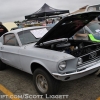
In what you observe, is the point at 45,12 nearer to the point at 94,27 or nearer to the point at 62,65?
the point at 94,27

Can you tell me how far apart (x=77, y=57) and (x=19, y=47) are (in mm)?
1629

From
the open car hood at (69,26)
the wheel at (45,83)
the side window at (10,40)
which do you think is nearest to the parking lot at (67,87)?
the wheel at (45,83)

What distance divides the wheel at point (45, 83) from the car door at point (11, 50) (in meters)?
0.85

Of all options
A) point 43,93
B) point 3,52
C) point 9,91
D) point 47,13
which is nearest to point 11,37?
point 3,52


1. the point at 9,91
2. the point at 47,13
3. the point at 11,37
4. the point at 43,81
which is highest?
the point at 47,13

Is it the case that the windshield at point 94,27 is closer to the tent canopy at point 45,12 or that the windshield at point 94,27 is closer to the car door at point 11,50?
the car door at point 11,50

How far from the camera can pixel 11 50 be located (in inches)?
171

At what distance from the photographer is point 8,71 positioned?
5.50m

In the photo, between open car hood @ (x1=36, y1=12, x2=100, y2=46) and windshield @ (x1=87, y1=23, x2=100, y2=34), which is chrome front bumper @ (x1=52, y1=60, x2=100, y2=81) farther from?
windshield @ (x1=87, y1=23, x2=100, y2=34)

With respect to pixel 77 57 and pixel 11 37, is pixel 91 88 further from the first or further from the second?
pixel 11 37

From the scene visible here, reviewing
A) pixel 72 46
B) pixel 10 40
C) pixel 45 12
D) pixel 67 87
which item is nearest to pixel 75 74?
pixel 67 87

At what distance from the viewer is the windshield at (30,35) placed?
13.7 ft

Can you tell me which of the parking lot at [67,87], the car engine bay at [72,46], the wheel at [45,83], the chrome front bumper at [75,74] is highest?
the car engine bay at [72,46]

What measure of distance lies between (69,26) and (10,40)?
182 centimetres
